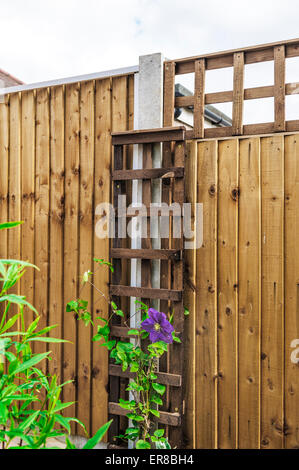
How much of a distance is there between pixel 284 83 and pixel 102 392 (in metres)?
2.12

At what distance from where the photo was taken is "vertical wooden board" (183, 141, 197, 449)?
7.82ft

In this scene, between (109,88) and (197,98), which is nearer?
(197,98)

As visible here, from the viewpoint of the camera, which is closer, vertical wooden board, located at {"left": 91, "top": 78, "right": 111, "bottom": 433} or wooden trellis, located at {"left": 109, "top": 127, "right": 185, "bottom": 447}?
wooden trellis, located at {"left": 109, "top": 127, "right": 185, "bottom": 447}

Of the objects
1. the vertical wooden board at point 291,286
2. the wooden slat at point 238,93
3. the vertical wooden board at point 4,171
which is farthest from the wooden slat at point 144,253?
the vertical wooden board at point 4,171

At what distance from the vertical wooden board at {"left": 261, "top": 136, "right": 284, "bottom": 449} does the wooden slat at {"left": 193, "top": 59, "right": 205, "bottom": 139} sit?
0.38m

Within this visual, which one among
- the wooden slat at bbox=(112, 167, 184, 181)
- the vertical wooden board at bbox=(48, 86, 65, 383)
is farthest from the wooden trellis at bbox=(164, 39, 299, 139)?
the vertical wooden board at bbox=(48, 86, 65, 383)

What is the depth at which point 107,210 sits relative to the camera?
265cm

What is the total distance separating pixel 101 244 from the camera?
2666mm

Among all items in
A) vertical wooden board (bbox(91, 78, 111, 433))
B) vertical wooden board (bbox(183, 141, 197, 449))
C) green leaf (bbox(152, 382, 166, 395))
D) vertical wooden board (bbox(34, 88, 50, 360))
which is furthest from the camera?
vertical wooden board (bbox(34, 88, 50, 360))

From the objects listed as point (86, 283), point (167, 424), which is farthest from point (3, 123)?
point (167, 424)

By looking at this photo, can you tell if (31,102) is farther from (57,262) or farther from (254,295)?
(254,295)

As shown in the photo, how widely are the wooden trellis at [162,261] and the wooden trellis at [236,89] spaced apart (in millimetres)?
191

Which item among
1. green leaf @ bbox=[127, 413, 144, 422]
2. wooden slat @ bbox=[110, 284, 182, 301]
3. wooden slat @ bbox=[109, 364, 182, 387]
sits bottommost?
green leaf @ bbox=[127, 413, 144, 422]

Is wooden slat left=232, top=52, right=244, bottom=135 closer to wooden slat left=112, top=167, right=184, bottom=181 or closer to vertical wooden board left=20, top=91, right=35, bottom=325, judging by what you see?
wooden slat left=112, top=167, right=184, bottom=181
